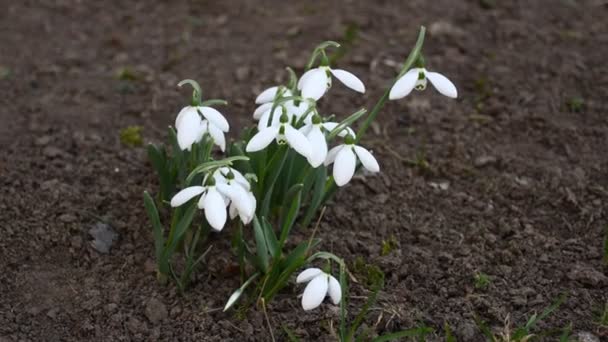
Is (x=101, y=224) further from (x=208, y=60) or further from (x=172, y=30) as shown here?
(x=172, y=30)

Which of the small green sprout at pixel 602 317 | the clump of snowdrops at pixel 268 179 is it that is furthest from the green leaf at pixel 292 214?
the small green sprout at pixel 602 317

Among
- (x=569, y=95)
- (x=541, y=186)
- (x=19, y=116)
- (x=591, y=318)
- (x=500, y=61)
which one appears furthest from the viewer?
(x=500, y=61)

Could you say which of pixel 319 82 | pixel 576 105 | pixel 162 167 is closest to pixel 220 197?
pixel 319 82

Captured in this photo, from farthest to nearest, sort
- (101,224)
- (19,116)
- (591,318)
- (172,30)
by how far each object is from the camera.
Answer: (172,30) → (19,116) → (101,224) → (591,318)

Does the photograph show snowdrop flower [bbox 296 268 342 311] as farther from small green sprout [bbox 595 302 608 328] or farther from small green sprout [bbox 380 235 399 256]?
small green sprout [bbox 595 302 608 328]

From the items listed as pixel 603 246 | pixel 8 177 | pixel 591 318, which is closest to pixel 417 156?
pixel 603 246

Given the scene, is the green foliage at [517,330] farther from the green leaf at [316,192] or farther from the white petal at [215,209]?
the white petal at [215,209]
